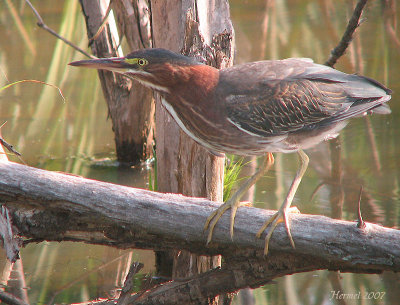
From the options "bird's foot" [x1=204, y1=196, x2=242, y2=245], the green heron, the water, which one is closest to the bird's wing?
the green heron

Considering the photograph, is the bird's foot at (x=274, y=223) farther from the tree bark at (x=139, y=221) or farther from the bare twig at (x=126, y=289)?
the bare twig at (x=126, y=289)

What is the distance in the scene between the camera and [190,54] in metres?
3.45

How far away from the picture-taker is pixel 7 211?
9.99 ft

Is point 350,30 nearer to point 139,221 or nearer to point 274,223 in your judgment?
point 274,223

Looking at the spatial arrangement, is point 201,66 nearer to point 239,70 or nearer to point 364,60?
point 239,70

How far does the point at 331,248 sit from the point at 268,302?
3.61 ft

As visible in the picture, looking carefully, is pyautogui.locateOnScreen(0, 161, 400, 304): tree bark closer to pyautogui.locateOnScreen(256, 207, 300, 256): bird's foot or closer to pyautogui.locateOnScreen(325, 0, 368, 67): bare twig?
pyautogui.locateOnScreen(256, 207, 300, 256): bird's foot

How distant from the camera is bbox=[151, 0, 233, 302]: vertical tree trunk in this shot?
3434 mm

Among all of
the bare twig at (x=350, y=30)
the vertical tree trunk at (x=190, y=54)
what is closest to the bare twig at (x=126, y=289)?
the vertical tree trunk at (x=190, y=54)

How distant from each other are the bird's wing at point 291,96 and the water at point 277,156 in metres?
1.31

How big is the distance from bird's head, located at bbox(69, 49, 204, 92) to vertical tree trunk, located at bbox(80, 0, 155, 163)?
6.50 ft

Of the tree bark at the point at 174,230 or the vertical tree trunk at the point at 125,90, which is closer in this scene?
the tree bark at the point at 174,230

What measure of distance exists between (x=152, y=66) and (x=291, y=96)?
814 mm

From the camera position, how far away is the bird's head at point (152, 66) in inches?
114
